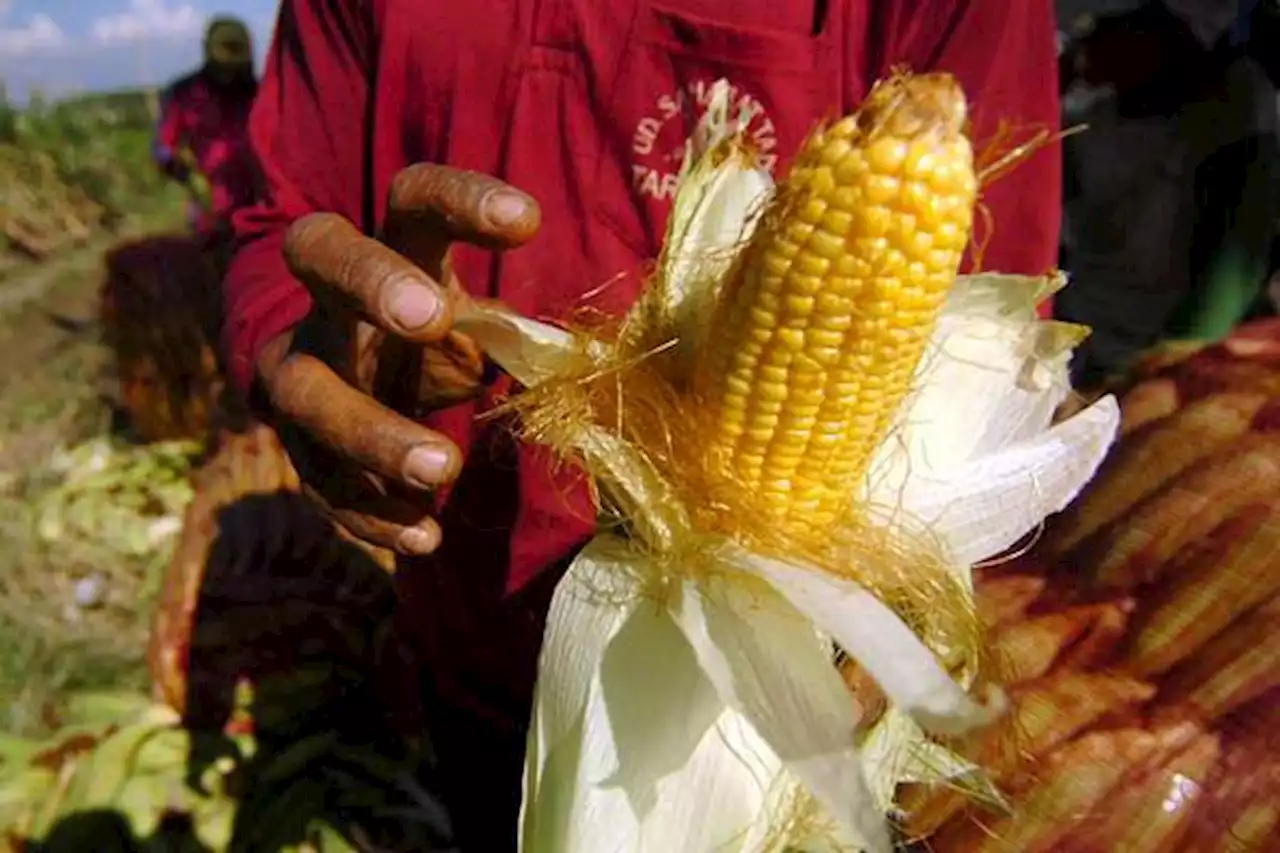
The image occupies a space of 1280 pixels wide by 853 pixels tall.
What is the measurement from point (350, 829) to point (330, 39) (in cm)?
78

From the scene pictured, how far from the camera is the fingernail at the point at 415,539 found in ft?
2.50

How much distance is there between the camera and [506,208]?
25.9 inches

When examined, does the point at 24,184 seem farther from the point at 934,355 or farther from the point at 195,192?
the point at 934,355

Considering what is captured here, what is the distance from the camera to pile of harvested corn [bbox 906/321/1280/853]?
81cm

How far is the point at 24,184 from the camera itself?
4047mm

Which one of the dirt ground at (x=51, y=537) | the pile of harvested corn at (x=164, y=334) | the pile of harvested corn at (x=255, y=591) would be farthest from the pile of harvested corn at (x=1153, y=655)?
the pile of harvested corn at (x=164, y=334)

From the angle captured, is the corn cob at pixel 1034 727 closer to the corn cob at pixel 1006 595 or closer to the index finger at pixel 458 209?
the corn cob at pixel 1006 595

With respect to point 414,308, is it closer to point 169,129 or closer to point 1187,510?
point 1187,510

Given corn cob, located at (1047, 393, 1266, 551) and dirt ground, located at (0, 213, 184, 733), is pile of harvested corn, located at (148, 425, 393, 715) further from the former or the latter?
corn cob, located at (1047, 393, 1266, 551)

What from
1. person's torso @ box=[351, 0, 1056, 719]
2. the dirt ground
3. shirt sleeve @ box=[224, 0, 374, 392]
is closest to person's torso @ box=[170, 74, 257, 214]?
the dirt ground

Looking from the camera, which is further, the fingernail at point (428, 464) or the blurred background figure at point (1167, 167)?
the blurred background figure at point (1167, 167)

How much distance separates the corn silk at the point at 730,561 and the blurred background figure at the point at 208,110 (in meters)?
2.92

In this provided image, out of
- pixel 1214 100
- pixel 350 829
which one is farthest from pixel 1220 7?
pixel 350 829

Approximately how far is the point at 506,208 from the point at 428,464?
0.14m
